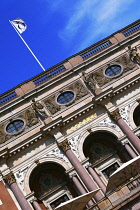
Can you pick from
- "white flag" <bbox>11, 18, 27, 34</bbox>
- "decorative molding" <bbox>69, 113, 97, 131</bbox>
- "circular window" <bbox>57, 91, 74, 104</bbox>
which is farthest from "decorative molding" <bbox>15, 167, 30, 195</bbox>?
"white flag" <bbox>11, 18, 27, 34</bbox>

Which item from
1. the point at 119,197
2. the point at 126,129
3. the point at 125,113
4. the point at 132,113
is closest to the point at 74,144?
the point at 126,129

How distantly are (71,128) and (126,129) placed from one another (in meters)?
4.98

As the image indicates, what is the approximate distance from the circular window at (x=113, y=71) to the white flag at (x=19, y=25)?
10602 mm

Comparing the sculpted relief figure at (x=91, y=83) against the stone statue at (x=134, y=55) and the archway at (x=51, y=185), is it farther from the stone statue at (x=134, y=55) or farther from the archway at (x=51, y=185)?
the archway at (x=51, y=185)

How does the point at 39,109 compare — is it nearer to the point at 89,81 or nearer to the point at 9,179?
the point at 89,81

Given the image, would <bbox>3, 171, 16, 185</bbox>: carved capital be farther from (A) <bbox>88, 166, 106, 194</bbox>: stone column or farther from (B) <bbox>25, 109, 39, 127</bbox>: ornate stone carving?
(A) <bbox>88, 166, 106, 194</bbox>: stone column

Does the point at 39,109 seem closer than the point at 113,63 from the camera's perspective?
Yes

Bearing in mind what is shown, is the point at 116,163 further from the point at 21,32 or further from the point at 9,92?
the point at 21,32

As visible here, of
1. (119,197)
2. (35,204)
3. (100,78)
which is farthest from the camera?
(100,78)

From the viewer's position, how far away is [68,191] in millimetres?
32688

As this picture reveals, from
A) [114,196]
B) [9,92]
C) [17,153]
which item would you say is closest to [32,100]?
[9,92]

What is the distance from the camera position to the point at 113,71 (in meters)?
36.6

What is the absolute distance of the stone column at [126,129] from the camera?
105ft

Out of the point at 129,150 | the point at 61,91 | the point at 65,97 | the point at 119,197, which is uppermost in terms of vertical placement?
the point at 61,91
